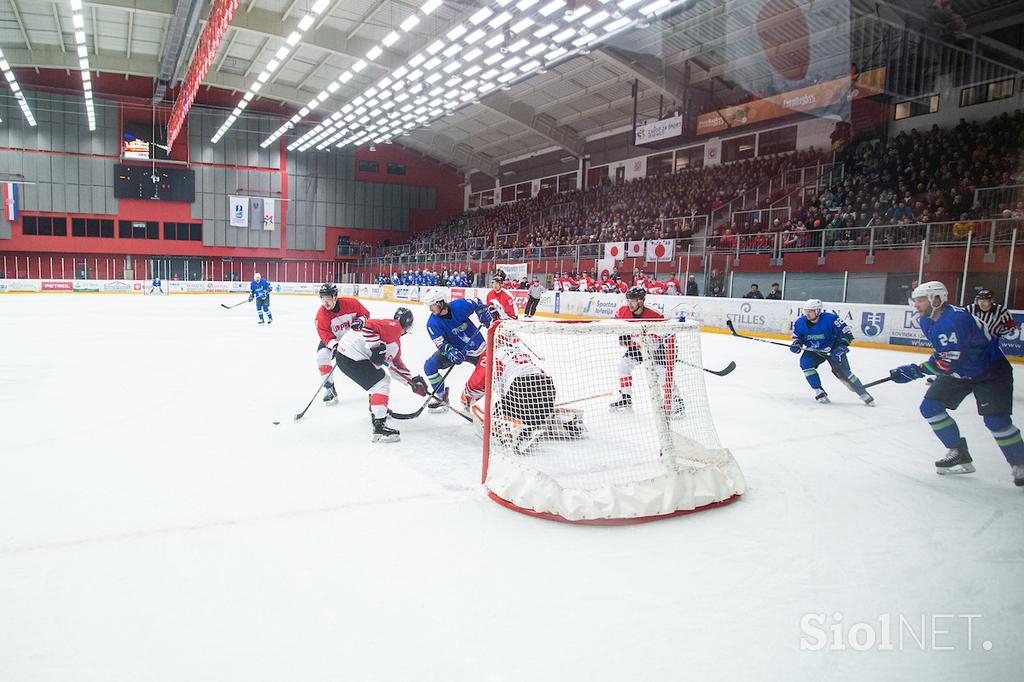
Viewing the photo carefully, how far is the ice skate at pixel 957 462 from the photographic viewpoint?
158 inches

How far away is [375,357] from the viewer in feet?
15.5

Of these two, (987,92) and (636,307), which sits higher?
(987,92)

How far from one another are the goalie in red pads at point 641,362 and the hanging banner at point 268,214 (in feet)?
114

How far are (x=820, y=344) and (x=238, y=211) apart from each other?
3515 cm

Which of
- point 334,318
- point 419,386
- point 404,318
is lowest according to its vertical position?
point 419,386

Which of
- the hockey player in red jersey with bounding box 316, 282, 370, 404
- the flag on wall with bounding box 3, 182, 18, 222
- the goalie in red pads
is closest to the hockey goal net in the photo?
the goalie in red pads

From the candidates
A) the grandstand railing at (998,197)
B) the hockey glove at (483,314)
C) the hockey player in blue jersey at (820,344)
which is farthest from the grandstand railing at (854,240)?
the hockey glove at (483,314)

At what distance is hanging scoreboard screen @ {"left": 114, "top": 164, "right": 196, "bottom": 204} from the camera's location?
32750 mm

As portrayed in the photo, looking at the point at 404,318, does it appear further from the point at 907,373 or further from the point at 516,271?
the point at 516,271

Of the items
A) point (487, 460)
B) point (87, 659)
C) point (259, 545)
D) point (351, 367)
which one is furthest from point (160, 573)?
point (351, 367)

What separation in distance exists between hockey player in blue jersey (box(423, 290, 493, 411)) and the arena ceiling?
508 inches

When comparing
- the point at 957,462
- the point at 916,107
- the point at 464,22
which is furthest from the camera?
the point at 464,22

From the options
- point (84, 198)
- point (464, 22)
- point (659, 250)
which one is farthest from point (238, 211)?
point (659, 250)

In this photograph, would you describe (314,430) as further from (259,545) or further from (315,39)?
(315,39)
